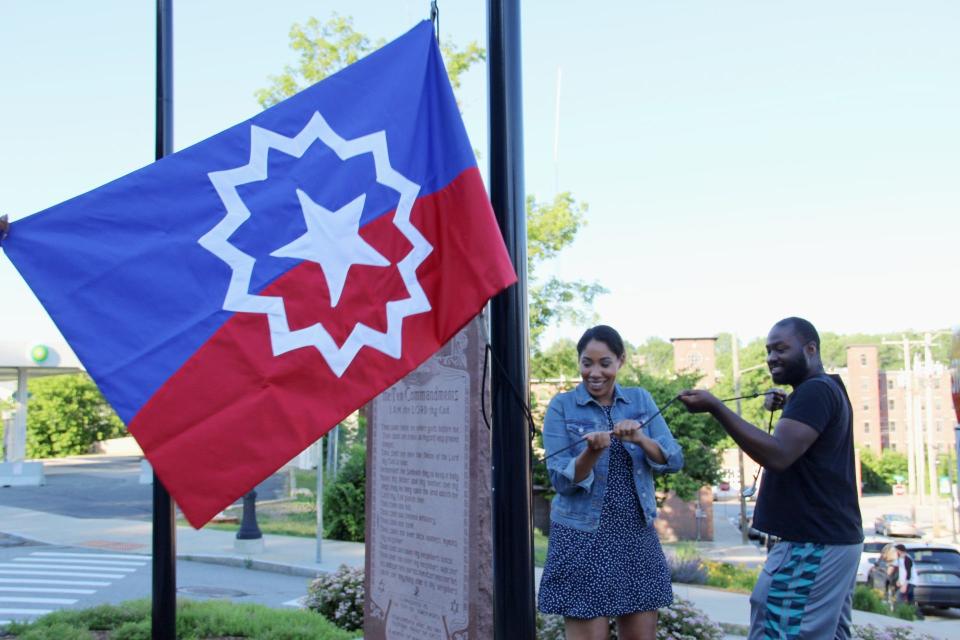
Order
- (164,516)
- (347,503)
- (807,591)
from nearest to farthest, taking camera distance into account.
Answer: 1. (807,591)
2. (164,516)
3. (347,503)

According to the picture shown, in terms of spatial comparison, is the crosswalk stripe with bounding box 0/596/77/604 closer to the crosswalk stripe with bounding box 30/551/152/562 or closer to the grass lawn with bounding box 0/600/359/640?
the crosswalk stripe with bounding box 30/551/152/562

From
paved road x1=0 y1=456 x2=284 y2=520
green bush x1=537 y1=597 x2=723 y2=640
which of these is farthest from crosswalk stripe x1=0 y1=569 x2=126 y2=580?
green bush x1=537 y1=597 x2=723 y2=640

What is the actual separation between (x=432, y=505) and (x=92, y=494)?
92.0ft

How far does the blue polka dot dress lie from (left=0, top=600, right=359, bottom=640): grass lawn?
11.6 ft

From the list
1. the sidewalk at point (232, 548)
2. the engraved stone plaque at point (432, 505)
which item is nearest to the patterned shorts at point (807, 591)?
the engraved stone plaque at point (432, 505)

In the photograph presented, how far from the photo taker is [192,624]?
24.8 ft

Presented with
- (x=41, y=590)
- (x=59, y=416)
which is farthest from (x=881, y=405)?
(x=41, y=590)

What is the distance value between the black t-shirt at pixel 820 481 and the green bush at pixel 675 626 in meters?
2.97

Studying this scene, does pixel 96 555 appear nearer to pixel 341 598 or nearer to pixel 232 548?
pixel 232 548

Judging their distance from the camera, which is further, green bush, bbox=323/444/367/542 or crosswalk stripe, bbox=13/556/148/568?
green bush, bbox=323/444/367/542

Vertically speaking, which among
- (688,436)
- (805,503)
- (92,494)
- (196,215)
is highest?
(196,215)

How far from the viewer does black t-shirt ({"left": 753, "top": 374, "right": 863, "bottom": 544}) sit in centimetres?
350

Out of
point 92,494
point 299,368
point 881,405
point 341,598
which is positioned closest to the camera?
point 299,368

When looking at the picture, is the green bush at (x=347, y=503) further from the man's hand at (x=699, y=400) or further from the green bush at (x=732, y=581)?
the man's hand at (x=699, y=400)
